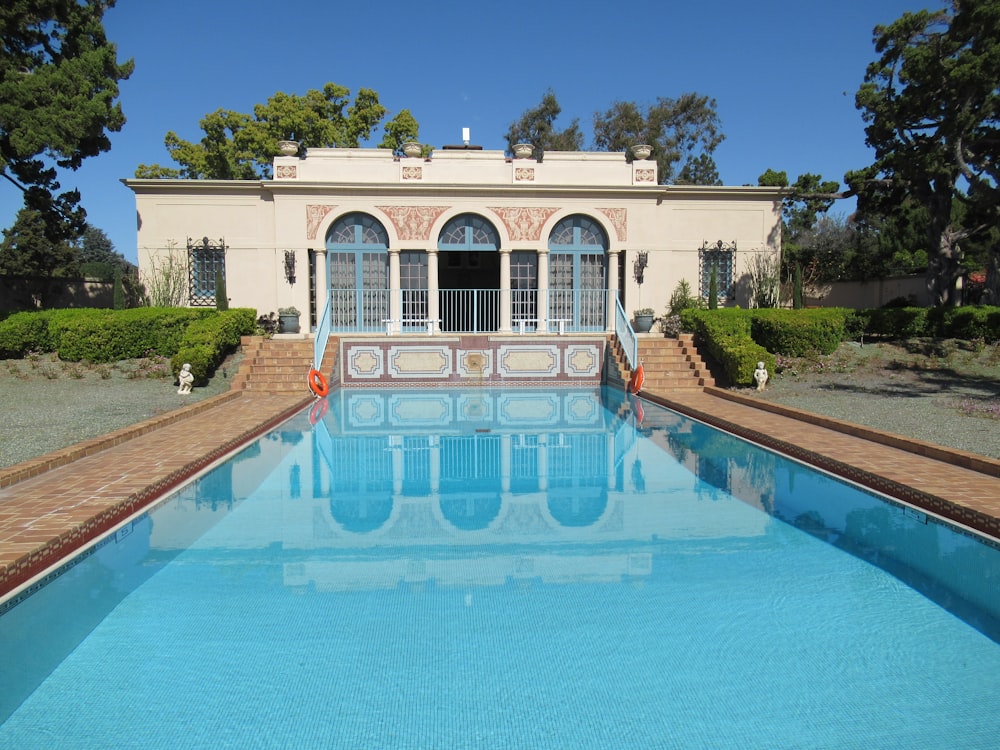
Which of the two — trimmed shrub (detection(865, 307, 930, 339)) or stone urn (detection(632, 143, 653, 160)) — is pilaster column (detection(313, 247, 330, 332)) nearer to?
stone urn (detection(632, 143, 653, 160))

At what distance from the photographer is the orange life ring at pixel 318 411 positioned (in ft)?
33.6

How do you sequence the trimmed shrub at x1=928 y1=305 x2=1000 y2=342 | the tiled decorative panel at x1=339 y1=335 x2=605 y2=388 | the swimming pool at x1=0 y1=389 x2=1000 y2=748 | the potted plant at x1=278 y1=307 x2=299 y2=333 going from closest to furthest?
the swimming pool at x1=0 y1=389 x2=1000 y2=748
the trimmed shrub at x1=928 y1=305 x2=1000 y2=342
the tiled decorative panel at x1=339 y1=335 x2=605 y2=388
the potted plant at x1=278 y1=307 x2=299 y2=333

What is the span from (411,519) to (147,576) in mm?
1868


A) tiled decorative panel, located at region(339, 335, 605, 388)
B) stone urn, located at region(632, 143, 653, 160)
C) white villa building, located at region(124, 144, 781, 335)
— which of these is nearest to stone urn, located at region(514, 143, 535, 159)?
white villa building, located at region(124, 144, 781, 335)

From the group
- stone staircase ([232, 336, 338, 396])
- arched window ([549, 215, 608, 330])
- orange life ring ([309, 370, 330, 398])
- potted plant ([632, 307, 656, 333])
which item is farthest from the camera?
arched window ([549, 215, 608, 330])

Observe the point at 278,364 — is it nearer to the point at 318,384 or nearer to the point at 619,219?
the point at 318,384

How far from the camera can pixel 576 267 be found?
663 inches

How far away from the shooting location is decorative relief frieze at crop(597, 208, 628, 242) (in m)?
16.7

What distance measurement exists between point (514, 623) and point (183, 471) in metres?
4.05

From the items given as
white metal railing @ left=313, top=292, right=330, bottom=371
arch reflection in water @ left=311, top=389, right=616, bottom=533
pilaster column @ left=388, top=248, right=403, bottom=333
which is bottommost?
arch reflection in water @ left=311, top=389, right=616, bottom=533

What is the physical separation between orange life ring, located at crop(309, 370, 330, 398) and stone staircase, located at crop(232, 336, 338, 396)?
203 mm

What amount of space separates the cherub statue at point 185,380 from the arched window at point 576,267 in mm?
8883

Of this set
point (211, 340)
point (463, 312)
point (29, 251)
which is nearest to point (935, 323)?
point (463, 312)

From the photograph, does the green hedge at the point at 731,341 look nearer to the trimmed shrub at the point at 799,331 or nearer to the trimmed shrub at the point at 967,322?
the trimmed shrub at the point at 799,331
